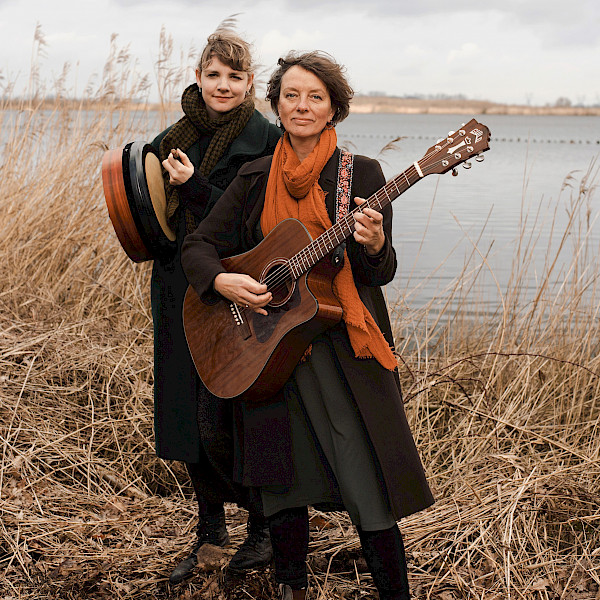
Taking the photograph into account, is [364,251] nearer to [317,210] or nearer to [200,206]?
[317,210]

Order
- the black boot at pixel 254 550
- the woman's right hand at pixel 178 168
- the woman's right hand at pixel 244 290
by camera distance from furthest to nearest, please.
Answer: the black boot at pixel 254 550, the woman's right hand at pixel 178 168, the woman's right hand at pixel 244 290

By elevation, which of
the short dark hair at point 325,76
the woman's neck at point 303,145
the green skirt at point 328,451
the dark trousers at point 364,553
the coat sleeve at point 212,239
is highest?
the short dark hair at point 325,76

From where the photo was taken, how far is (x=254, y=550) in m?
2.70

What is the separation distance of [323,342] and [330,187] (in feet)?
1.46

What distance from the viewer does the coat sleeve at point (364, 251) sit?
206cm

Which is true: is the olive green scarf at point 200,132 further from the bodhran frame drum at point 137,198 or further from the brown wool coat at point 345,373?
the brown wool coat at point 345,373

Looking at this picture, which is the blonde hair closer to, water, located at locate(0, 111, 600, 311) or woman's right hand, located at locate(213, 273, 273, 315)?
woman's right hand, located at locate(213, 273, 273, 315)

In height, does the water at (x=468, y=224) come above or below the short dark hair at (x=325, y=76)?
below

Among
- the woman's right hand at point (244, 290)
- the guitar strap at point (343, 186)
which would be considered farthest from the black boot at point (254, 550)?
the guitar strap at point (343, 186)

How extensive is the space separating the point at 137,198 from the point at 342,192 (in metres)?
0.70

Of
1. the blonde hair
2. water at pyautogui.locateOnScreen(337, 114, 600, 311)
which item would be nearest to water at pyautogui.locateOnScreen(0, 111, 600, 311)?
water at pyautogui.locateOnScreen(337, 114, 600, 311)

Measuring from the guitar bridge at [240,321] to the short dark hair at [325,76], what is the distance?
0.60m

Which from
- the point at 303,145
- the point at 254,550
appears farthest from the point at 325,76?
the point at 254,550

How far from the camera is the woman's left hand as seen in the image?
1938 millimetres
